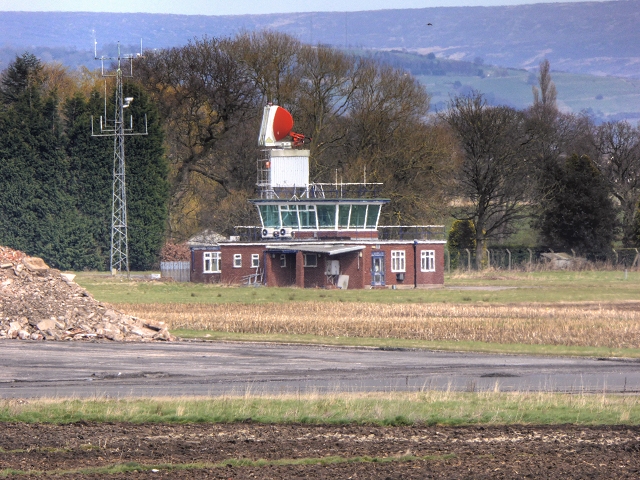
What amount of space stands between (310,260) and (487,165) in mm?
26314

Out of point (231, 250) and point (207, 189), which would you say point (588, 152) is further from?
point (231, 250)

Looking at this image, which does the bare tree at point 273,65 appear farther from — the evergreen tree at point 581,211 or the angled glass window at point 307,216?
the evergreen tree at point 581,211

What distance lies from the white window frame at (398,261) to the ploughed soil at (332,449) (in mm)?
49204

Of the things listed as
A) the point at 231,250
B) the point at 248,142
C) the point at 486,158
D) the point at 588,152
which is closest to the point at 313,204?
the point at 231,250

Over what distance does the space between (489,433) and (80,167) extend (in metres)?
69.2

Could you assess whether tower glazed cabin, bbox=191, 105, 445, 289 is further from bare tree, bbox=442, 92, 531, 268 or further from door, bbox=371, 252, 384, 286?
bare tree, bbox=442, 92, 531, 268

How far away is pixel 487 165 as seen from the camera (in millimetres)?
84125

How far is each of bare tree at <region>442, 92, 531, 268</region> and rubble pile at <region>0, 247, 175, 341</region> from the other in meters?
52.7

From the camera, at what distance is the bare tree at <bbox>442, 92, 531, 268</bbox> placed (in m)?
83.8

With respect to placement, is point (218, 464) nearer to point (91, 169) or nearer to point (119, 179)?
point (119, 179)

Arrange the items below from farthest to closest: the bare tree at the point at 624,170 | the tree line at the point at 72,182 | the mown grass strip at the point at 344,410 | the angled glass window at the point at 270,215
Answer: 1. the bare tree at the point at 624,170
2. the tree line at the point at 72,182
3. the angled glass window at the point at 270,215
4. the mown grass strip at the point at 344,410

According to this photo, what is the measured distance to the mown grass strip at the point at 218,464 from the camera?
493 inches

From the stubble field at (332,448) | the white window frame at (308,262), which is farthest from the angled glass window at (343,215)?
the stubble field at (332,448)

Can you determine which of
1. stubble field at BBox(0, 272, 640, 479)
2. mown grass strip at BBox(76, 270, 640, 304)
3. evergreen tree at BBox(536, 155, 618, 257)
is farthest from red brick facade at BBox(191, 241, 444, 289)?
stubble field at BBox(0, 272, 640, 479)
